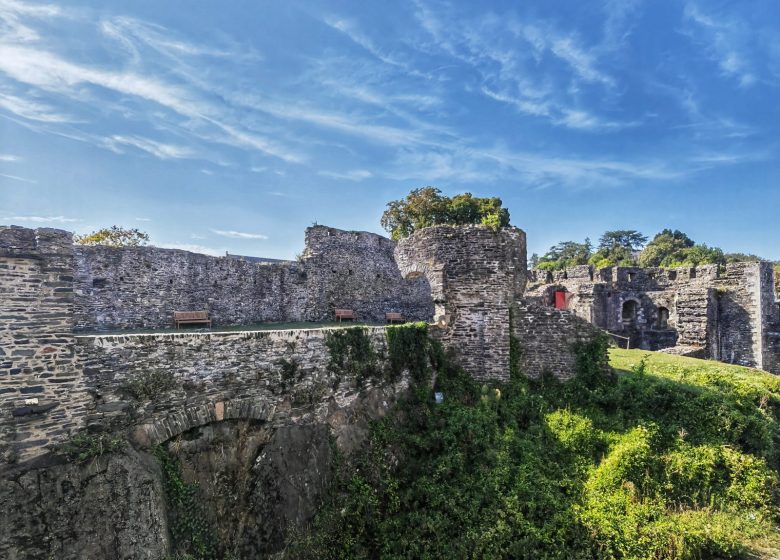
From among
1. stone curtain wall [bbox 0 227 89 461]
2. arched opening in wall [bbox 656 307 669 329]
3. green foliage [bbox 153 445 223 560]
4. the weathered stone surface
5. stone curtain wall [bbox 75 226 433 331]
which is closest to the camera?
the weathered stone surface

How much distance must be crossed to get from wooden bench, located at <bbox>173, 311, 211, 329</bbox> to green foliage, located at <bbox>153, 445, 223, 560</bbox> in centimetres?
654

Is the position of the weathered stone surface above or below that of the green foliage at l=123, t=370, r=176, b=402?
below

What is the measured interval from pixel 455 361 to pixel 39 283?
31.1 feet

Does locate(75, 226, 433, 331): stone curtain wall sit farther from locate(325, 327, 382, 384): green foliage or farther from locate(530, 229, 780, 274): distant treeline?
locate(530, 229, 780, 274): distant treeline

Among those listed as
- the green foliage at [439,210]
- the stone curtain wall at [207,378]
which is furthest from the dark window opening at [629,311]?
the stone curtain wall at [207,378]

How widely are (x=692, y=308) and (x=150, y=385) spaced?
23026mm

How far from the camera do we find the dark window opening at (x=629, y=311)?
934 inches

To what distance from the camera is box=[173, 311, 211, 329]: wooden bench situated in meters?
12.1

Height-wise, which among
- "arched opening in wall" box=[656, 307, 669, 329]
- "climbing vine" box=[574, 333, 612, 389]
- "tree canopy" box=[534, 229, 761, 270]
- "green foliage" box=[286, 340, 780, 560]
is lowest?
"green foliage" box=[286, 340, 780, 560]

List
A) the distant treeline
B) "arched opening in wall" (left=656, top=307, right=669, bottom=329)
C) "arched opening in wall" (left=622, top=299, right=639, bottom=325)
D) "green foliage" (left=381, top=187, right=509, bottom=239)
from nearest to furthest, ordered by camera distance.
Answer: "arched opening in wall" (left=656, top=307, right=669, bottom=329) < "arched opening in wall" (left=622, top=299, right=639, bottom=325) < "green foliage" (left=381, top=187, right=509, bottom=239) < the distant treeline

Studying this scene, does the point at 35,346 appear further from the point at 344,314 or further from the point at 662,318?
the point at 662,318

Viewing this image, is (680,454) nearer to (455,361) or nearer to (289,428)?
(455,361)

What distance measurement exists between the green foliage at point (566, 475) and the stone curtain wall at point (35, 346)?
475 cm

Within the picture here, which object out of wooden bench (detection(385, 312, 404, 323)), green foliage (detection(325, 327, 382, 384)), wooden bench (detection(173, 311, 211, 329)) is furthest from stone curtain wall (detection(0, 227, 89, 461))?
wooden bench (detection(385, 312, 404, 323))
